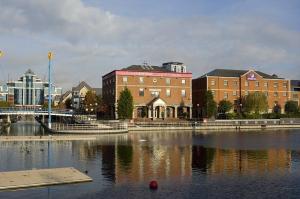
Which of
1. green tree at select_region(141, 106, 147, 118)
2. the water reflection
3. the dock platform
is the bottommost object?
the dock platform

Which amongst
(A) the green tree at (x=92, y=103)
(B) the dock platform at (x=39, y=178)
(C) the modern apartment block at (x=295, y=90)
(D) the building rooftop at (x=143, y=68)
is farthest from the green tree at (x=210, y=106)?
(B) the dock platform at (x=39, y=178)

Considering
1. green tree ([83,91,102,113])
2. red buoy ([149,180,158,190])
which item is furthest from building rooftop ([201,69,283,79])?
red buoy ([149,180,158,190])

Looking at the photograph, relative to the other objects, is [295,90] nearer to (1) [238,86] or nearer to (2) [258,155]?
Answer: (1) [238,86]

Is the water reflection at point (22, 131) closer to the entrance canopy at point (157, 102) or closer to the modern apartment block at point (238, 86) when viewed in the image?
the entrance canopy at point (157, 102)

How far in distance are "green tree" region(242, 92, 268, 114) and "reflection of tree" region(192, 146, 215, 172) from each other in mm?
59538

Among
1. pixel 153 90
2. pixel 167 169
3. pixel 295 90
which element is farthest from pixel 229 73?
pixel 167 169

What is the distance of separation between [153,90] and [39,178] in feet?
248

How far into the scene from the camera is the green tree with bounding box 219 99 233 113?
104312 mm

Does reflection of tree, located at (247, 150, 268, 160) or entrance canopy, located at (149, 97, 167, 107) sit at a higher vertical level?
entrance canopy, located at (149, 97, 167, 107)

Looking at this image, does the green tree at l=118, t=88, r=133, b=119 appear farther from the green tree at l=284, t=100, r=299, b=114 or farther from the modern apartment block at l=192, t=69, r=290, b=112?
the green tree at l=284, t=100, r=299, b=114

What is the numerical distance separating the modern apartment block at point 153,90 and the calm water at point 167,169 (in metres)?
48.9

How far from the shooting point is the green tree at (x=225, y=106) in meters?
104

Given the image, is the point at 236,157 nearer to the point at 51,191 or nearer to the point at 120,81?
the point at 51,191

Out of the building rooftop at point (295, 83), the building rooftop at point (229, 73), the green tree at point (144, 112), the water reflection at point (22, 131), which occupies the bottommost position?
the water reflection at point (22, 131)
